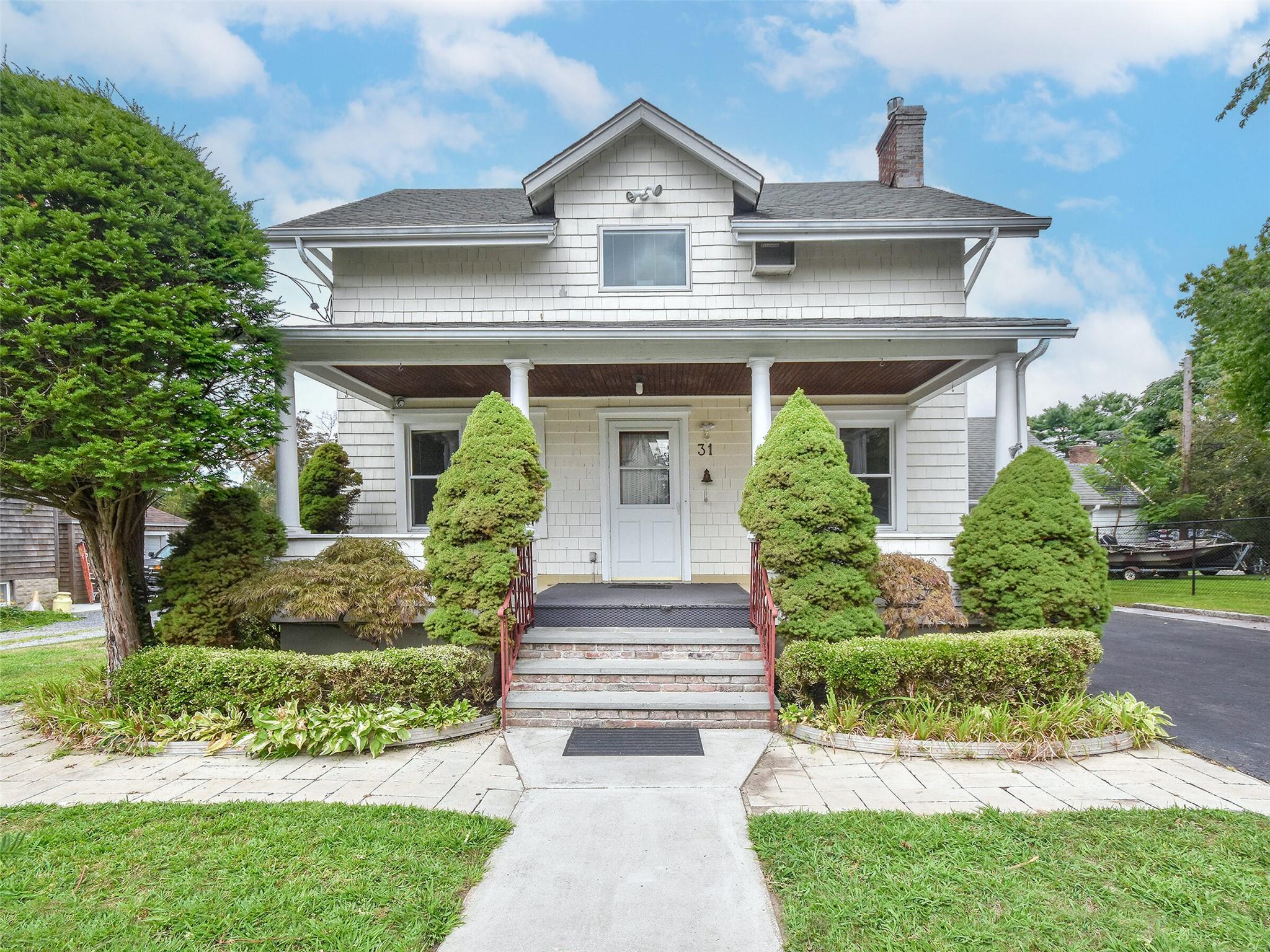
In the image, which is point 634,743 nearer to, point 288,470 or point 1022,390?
point 288,470

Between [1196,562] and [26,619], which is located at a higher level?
[1196,562]

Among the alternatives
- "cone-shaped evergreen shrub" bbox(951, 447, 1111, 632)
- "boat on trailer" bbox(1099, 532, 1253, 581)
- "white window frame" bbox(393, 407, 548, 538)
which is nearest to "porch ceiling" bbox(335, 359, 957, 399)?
"white window frame" bbox(393, 407, 548, 538)

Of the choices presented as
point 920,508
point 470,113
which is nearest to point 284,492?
point 920,508

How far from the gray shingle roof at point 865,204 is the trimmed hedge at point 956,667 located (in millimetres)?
5607

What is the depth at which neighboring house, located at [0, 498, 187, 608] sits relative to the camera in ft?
44.5

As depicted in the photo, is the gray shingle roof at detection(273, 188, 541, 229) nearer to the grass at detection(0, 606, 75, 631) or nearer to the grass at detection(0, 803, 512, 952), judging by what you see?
the grass at detection(0, 803, 512, 952)

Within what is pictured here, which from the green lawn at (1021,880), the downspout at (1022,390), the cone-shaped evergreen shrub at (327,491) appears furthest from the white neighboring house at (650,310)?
the green lawn at (1021,880)

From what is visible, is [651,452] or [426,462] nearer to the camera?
[651,452]

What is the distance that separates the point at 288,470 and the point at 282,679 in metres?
2.56

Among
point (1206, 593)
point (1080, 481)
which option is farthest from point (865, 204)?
point (1080, 481)

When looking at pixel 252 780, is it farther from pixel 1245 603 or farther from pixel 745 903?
pixel 1245 603

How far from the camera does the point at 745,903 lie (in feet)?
8.69

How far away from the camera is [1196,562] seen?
609 inches

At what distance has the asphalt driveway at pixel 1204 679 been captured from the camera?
4.53 meters
